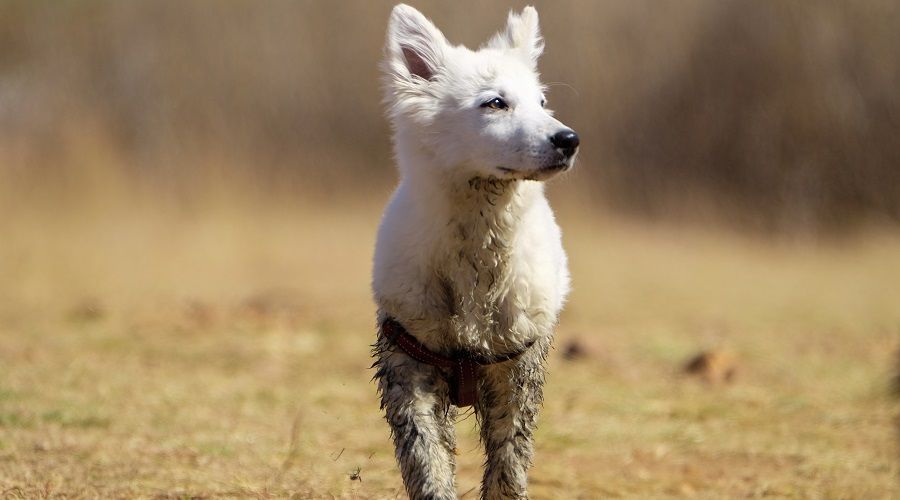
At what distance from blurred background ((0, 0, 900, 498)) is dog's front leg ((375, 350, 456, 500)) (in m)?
6.01

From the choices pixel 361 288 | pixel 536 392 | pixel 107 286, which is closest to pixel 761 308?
pixel 361 288

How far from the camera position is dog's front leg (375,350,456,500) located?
4590 mm

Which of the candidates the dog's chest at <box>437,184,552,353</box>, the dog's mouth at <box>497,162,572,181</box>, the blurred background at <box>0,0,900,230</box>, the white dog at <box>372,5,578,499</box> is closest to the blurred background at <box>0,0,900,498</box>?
the blurred background at <box>0,0,900,230</box>

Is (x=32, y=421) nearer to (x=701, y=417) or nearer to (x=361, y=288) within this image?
(x=701, y=417)

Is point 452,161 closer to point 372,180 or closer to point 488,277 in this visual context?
point 488,277

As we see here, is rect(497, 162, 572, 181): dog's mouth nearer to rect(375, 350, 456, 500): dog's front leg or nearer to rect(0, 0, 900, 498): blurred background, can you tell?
rect(375, 350, 456, 500): dog's front leg

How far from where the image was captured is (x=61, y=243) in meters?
16.4

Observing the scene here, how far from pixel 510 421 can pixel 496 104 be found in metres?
1.34

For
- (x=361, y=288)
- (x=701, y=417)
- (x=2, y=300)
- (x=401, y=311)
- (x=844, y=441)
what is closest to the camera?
(x=401, y=311)

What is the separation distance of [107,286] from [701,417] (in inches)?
353

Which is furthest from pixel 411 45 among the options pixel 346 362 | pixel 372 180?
pixel 372 180

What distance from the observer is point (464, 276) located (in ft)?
15.7

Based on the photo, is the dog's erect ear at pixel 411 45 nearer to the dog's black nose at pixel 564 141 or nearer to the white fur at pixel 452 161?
the white fur at pixel 452 161

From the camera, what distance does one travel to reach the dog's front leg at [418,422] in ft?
15.1
